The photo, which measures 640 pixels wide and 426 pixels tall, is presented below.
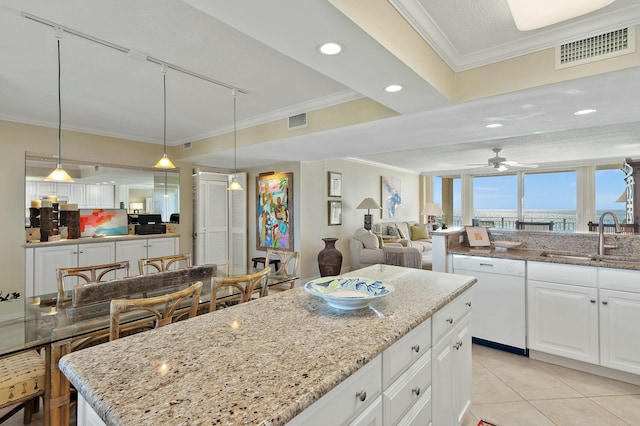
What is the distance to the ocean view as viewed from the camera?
7.22 m

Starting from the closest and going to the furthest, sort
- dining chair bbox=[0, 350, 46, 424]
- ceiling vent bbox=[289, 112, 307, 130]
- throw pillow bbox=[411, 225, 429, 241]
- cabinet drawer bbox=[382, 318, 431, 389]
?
cabinet drawer bbox=[382, 318, 431, 389]
dining chair bbox=[0, 350, 46, 424]
ceiling vent bbox=[289, 112, 307, 130]
throw pillow bbox=[411, 225, 429, 241]

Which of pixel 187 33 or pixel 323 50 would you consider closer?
pixel 323 50

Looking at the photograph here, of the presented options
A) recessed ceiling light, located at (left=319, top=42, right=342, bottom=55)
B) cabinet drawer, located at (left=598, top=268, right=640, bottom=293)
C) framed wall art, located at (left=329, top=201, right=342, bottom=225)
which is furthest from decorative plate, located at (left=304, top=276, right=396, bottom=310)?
framed wall art, located at (left=329, top=201, right=342, bottom=225)

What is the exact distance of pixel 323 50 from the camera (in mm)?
1728

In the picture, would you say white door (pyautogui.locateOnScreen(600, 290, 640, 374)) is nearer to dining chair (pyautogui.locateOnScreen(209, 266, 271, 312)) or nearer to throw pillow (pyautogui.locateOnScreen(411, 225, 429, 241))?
dining chair (pyautogui.locateOnScreen(209, 266, 271, 312))

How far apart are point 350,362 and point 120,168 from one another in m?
5.16

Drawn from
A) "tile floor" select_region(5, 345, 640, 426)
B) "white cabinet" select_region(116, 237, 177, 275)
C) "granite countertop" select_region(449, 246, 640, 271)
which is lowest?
"tile floor" select_region(5, 345, 640, 426)

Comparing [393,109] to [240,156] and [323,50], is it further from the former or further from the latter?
[240,156]

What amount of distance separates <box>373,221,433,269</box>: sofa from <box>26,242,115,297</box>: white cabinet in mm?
5028

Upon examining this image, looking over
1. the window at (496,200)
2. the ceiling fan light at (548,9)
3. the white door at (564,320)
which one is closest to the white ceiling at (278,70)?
the ceiling fan light at (548,9)

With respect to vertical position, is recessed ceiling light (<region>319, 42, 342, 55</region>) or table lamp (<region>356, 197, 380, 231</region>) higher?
recessed ceiling light (<region>319, 42, 342, 55</region>)

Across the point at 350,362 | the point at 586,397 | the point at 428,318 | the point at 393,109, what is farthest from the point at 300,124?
the point at 586,397

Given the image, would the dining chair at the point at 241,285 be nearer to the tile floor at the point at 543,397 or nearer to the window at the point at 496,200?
the tile floor at the point at 543,397

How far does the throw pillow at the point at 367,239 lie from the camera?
570 centimetres
